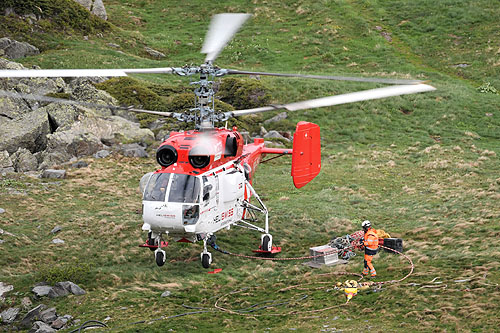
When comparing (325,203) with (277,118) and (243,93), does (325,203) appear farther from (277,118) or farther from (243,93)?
(243,93)

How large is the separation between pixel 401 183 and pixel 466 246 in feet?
33.2

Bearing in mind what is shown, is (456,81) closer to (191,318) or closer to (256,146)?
(256,146)

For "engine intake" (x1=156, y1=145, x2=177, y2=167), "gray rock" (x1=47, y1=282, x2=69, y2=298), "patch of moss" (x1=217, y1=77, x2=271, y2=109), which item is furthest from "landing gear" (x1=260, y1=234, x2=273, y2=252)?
"patch of moss" (x1=217, y1=77, x2=271, y2=109)

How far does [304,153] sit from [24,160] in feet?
50.3

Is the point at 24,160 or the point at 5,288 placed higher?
the point at 24,160

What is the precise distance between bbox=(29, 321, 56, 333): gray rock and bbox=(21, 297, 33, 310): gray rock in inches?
45.1

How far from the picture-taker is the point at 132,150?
1184 inches

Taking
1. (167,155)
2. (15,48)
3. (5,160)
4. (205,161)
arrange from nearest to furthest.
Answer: (205,161), (167,155), (5,160), (15,48)

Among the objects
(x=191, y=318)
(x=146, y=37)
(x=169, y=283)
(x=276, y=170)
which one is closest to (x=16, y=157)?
(x=276, y=170)

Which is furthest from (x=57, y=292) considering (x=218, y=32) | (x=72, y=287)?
(x=218, y=32)

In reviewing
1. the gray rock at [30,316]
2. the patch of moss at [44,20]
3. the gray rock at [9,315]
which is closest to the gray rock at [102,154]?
the gray rock at [9,315]

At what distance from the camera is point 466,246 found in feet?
55.1

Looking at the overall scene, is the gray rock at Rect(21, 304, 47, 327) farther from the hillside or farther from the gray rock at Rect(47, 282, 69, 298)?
the gray rock at Rect(47, 282, 69, 298)

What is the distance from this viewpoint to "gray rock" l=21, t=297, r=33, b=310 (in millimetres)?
14102
